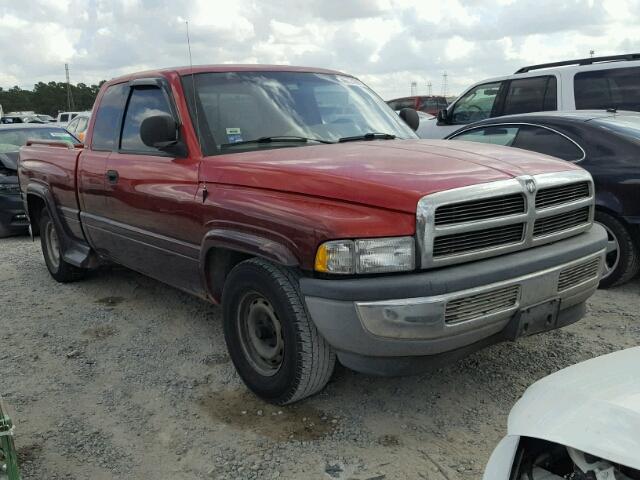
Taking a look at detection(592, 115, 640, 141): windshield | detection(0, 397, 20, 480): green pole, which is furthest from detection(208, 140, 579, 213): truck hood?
detection(592, 115, 640, 141): windshield

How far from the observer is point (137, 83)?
4.59m

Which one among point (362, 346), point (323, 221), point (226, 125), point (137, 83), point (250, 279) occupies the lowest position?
point (362, 346)

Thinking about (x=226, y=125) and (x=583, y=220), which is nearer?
(x=583, y=220)

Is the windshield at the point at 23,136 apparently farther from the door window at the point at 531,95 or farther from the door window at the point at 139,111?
the door window at the point at 531,95

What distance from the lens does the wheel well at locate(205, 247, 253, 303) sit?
3623 millimetres

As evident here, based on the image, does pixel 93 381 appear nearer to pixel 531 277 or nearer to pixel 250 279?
pixel 250 279

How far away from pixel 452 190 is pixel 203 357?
2.18 m

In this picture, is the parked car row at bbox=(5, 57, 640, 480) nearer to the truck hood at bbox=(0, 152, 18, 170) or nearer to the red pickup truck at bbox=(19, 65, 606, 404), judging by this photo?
the red pickup truck at bbox=(19, 65, 606, 404)

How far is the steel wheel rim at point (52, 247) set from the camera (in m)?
6.07

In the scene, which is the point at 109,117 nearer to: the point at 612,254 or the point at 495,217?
the point at 495,217

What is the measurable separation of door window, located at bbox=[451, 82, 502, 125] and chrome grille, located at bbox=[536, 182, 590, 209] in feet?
17.0

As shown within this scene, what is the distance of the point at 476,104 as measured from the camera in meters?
8.77

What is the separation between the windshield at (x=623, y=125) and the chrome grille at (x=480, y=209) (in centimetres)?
257

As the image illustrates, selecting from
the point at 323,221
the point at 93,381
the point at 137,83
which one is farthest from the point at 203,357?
the point at 137,83
